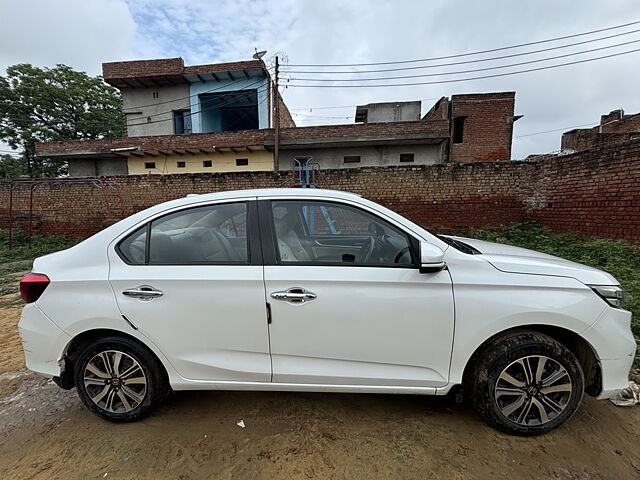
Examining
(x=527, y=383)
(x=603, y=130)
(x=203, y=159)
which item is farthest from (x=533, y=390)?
(x=603, y=130)

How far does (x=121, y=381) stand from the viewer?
2049mm

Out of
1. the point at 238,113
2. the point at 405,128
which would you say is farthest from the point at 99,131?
the point at 405,128

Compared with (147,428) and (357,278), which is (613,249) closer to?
(357,278)

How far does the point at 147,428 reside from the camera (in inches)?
A: 80.5

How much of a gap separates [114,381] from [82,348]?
0.33 meters

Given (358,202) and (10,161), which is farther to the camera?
(10,161)

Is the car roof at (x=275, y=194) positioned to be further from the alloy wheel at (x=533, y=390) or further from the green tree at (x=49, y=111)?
the green tree at (x=49, y=111)

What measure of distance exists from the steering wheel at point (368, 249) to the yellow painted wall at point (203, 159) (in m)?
13.8

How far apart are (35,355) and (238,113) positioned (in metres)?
20.4

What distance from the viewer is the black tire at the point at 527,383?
1.84 meters

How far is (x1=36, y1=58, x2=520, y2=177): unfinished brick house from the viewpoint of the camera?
1427 cm

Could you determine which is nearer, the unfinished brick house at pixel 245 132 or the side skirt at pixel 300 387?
the side skirt at pixel 300 387

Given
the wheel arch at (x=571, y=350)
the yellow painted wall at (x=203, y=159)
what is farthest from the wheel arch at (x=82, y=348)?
the yellow painted wall at (x=203, y=159)

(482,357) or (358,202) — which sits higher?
(358,202)
